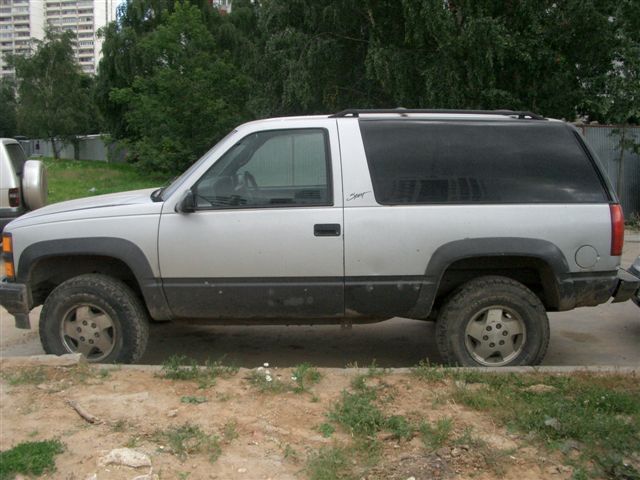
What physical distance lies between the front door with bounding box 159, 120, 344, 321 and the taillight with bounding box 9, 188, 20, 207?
5290 millimetres

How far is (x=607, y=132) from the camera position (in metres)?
14.4

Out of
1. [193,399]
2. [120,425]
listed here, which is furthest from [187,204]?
[120,425]

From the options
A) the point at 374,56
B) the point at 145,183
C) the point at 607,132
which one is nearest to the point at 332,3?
the point at 374,56

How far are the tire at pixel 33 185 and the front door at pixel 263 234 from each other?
524 cm

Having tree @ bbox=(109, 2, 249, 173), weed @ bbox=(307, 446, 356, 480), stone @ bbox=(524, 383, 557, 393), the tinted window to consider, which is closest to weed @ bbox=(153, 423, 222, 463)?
weed @ bbox=(307, 446, 356, 480)

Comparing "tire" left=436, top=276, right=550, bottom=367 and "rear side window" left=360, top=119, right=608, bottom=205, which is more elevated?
"rear side window" left=360, top=119, right=608, bottom=205

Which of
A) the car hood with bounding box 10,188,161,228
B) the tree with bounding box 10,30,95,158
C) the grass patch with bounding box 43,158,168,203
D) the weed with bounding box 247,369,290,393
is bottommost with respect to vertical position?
the weed with bounding box 247,369,290,393

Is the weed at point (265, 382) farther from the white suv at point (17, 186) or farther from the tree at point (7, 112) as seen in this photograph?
the tree at point (7, 112)

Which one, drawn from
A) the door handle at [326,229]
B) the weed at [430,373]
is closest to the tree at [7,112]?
the door handle at [326,229]

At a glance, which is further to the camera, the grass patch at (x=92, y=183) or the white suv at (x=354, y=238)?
the grass patch at (x=92, y=183)

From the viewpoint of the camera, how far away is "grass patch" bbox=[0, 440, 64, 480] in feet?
11.6

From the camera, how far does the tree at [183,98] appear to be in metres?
21.8

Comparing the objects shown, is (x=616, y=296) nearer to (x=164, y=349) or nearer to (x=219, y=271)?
(x=219, y=271)

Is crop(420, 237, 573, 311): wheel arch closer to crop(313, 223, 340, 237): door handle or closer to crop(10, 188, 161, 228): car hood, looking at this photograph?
crop(313, 223, 340, 237): door handle
